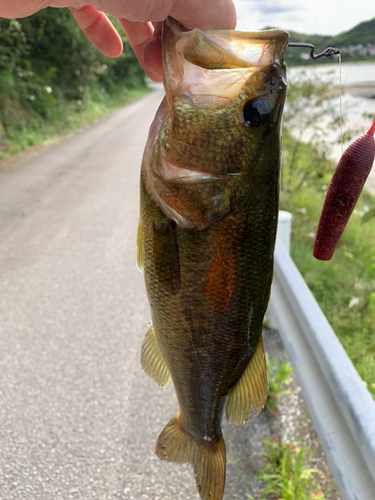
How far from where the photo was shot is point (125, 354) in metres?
3.22

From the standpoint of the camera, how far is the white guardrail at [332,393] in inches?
53.0

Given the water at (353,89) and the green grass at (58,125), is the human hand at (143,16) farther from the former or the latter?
the green grass at (58,125)

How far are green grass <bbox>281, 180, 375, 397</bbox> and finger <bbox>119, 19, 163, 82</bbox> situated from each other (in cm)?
204

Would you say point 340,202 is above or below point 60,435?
above

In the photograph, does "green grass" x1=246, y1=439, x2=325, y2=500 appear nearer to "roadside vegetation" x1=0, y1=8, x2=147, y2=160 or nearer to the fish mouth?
the fish mouth

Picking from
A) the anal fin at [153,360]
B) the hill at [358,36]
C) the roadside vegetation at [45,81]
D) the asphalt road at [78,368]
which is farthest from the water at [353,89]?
the roadside vegetation at [45,81]

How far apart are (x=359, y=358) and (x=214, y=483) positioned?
1943mm

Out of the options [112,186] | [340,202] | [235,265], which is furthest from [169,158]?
[112,186]

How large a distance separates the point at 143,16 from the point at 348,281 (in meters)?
3.44

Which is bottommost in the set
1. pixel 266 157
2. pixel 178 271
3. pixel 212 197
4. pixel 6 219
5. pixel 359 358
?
pixel 359 358

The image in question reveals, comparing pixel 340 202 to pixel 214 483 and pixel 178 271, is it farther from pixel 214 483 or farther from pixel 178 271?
pixel 214 483

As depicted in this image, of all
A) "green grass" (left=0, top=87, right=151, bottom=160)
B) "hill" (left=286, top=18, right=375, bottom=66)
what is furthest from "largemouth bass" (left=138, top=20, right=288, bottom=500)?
"green grass" (left=0, top=87, right=151, bottom=160)

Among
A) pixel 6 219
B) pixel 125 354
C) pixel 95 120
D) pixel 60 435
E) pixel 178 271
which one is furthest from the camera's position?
pixel 95 120

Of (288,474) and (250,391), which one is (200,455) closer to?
(250,391)
